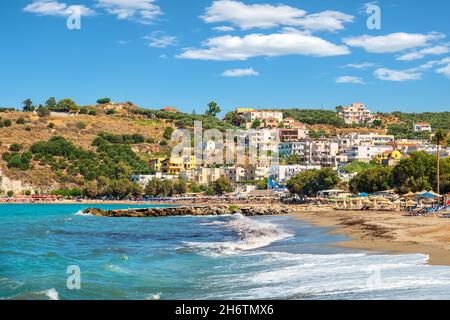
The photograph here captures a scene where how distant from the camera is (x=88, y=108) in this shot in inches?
7707

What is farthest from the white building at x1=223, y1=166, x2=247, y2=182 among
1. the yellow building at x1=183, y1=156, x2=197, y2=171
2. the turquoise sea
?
the turquoise sea

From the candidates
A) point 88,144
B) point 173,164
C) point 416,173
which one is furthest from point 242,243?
point 88,144

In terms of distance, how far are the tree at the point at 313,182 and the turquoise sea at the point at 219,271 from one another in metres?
62.1

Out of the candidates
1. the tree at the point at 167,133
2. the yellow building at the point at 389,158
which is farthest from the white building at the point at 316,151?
the tree at the point at 167,133

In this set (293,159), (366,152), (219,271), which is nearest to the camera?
(219,271)

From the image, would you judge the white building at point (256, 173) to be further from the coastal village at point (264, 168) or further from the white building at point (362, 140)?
the white building at point (362, 140)

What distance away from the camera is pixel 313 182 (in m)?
97.4

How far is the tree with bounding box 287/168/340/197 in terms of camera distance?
95.1m

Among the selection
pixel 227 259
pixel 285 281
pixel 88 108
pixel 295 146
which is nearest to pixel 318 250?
pixel 227 259

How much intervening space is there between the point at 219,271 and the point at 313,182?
257ft

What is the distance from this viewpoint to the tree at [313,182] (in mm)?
95125

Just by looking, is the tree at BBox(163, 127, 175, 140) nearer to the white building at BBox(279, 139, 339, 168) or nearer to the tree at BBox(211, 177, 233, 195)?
the white building at BBox(279, 139, 339, 168)

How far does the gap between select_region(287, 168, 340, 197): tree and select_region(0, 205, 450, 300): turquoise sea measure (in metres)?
62.1

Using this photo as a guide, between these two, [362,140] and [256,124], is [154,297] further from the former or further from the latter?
[256,124]
